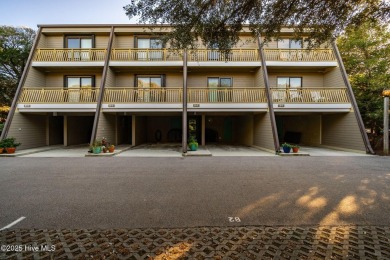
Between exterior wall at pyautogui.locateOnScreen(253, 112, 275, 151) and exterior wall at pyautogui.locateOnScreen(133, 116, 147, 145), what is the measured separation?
926 cm

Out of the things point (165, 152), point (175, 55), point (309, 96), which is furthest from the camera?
point (175, 55)

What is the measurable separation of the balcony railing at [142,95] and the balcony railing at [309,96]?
6580 mm

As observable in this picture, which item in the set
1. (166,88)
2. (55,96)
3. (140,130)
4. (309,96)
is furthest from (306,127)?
(55,96)

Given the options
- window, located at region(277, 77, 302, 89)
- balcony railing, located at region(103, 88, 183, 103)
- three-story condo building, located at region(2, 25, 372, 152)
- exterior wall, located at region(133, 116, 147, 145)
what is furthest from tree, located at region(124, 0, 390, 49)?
exterior wall, located at region(133, 116, 147, 145)

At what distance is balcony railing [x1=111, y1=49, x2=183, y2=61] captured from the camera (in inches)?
554

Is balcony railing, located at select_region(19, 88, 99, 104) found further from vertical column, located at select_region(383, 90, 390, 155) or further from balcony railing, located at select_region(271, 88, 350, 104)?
vertical column, located at select_region(383, 90, 390, 155)

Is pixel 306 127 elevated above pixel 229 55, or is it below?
below

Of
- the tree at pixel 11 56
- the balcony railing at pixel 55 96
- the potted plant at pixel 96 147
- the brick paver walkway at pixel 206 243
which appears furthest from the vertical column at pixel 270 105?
the tree at pixel 11 56

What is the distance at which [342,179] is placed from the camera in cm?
640

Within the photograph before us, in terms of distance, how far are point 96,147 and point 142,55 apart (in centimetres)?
734

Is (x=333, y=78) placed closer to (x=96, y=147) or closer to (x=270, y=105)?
(x=270, y=105)

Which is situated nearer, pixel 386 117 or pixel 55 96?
pixel 386 117

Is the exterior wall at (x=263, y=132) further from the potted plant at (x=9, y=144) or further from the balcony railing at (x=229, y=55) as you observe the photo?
the potted plant at (x=9, y=144)

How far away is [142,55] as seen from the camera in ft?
47.7
